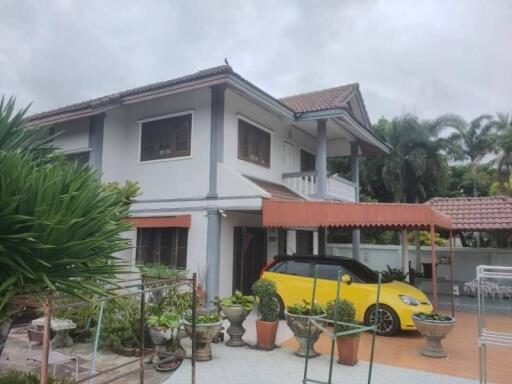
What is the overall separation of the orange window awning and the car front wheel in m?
5.41

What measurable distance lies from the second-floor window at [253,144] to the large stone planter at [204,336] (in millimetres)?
6164

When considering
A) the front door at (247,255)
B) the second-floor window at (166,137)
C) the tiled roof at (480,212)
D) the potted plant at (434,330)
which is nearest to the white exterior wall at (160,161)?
the second-floor window at (166,137)

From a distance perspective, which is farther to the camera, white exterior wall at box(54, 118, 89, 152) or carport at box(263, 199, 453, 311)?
white exterior wall at box(54, 118, 89, 152)

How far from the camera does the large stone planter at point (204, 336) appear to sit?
699 cm

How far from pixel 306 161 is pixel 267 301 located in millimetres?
9638

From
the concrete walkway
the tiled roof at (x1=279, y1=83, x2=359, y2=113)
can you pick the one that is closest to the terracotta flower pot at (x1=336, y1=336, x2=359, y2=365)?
the concrete walkway

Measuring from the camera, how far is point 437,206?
1614cm

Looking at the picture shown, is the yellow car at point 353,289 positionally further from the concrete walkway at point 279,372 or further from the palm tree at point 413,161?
the palm tree at point 413,161

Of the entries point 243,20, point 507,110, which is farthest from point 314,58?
point 507,110

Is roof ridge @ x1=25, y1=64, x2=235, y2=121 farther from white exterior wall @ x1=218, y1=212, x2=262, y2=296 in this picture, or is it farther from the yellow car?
the yellow car

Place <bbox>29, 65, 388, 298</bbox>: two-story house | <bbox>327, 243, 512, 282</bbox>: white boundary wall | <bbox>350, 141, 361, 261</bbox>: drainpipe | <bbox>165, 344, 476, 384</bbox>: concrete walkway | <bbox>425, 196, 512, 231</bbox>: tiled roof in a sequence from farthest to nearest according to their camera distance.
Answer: <bbox>350, 141, 361, 261</bbox>: drainpipe < <bbox>327, 243, 512, 282</bbox>: white boundary wall < <bbox>425, 196, 512, 231</bbox>: tiled roof < <bbox>29, 65, 388, 298</bbox>: two-story house < <bbox>165, 344, 476, 384</bbox>: concrete walkway

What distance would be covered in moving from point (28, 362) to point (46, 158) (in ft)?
12.4

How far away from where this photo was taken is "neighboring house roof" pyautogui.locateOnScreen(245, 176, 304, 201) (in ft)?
38.2

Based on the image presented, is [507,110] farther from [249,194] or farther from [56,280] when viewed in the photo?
[56,280]
